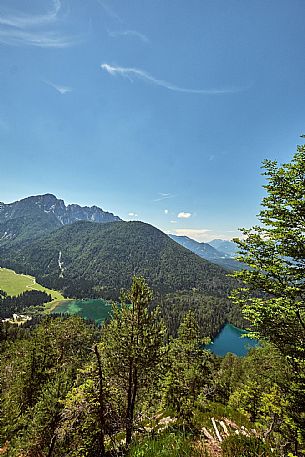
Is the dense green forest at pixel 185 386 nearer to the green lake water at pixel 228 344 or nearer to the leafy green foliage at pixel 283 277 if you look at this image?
the leafy green foliage at pixel 283 277

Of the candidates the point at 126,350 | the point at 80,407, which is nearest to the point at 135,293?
the point at 126,350

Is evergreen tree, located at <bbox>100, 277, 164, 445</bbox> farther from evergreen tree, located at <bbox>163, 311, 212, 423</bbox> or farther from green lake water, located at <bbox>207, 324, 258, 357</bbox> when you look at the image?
green lake water, located at <bbox>207, 324, 258, 357</bbox>

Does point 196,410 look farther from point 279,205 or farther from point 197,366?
point 279,205

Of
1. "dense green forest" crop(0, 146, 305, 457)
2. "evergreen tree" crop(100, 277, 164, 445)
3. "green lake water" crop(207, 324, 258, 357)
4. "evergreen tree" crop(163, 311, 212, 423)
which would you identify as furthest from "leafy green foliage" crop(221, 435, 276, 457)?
"green lake water" crop(207, 324, 258, 357)

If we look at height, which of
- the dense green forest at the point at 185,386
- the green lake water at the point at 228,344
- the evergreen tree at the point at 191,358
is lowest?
the green lake water at the point at 228,344

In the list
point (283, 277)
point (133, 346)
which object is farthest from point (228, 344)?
point (283, 277)

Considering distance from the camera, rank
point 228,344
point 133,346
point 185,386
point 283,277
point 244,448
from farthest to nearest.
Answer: point 228,344, point 185,386, point 133,346, point 283,277, point 244,448

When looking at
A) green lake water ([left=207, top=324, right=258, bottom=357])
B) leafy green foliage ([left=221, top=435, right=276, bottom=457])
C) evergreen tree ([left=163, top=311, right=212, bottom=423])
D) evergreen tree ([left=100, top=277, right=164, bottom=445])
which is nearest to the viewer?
leafy green foliage ([left=221, top=435, right=276, bottom=457])

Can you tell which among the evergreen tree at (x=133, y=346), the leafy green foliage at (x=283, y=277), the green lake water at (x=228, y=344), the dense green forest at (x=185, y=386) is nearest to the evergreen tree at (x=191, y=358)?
the dense green forest at (x=185, y=386)

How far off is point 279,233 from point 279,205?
1.34m

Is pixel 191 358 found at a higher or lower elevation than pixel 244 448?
lower

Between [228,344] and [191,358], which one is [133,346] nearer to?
[191,358]

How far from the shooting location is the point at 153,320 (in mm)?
14914

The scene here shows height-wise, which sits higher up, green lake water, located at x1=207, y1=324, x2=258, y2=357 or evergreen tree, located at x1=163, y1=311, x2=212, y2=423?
evergreen tree, located at x1=163, y1=311, x2=212, y2=423
